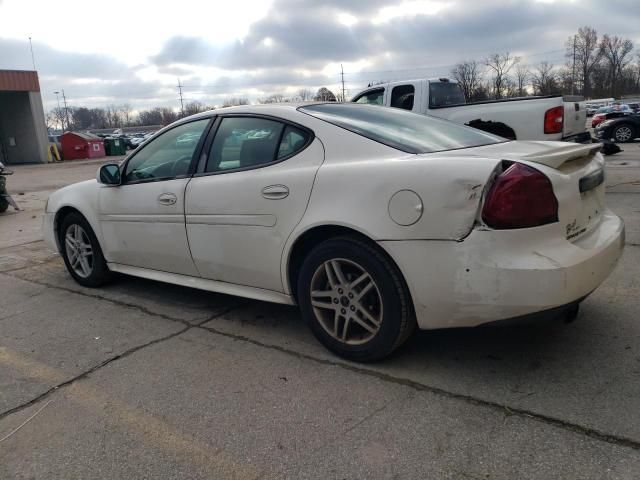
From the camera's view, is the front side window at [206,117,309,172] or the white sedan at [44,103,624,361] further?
the front side window at [206,117,309,172]

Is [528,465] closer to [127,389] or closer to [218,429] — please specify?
[218,429]

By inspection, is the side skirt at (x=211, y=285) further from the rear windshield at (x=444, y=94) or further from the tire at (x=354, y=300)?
the rear windshield at (x=444, y=94)

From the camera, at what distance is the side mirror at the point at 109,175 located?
451 cm

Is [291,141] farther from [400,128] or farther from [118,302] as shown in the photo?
[118,302]

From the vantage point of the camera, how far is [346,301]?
3123 millimetres

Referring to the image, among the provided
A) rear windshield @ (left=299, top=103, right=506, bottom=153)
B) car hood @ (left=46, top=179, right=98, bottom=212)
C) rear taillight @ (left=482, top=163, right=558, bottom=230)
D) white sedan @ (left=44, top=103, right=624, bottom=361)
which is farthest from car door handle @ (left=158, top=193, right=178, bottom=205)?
rear taillight @ (left=482, top=163, right=558, bottom=230)

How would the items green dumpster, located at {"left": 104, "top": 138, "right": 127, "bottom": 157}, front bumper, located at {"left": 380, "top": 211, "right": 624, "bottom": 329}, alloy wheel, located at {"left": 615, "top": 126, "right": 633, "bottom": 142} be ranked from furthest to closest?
green dumpster, located at {"left": 104, "top": 138, "right": 127, "bottom": 157}
alloy wheel, located at {"left": 615, "top": 126, "right": 633, "bottom": 142}
front bumper, located at {"left": 380, "top": 211, "right": 624, "bottom": 329}

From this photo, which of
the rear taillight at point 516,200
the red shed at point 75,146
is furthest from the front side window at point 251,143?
the red shed at point 75,146

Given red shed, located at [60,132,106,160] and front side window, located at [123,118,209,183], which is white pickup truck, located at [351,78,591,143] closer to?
front side window, located at [123,118,209,183]

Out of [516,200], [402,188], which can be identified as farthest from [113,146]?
[516,200]

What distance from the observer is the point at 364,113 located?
3717mm

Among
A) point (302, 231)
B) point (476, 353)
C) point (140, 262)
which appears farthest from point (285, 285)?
point (140, 262)

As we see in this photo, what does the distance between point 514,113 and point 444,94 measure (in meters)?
1.98

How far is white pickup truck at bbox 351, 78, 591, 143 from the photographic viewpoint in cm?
791
